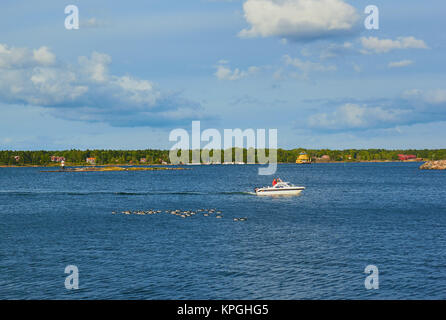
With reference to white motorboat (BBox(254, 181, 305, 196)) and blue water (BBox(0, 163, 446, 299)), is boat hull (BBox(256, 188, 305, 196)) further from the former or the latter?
blue water (BBox(0, 163, 446, 299))

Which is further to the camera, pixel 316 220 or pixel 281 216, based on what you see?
pixel 281 216

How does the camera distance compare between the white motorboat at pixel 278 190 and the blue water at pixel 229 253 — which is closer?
the blue water at pixel 229 253

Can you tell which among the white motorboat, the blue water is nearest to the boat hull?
the white motorboat

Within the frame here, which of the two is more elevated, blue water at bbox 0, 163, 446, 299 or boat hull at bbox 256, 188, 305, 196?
boat hull at bbox 256, 188, 305, 196

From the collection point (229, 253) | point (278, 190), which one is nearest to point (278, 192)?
point (278, 190)

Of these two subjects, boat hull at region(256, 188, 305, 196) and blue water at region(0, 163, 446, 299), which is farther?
boat hull at region(256, 188, 305, 196)

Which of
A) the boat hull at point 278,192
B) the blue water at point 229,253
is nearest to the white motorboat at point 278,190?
the boat hull at point 278,192

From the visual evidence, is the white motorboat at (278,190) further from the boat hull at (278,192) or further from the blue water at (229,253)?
the blue water at (229,253)

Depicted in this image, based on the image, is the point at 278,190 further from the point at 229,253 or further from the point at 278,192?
the point at 229,253
